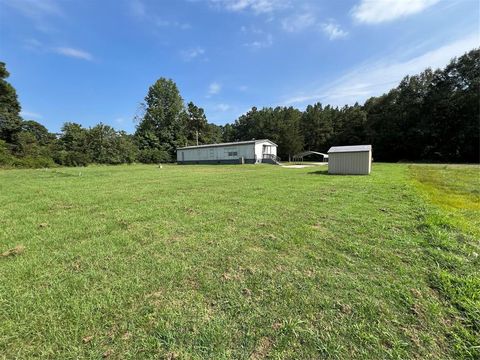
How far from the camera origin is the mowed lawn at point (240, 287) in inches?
71.2

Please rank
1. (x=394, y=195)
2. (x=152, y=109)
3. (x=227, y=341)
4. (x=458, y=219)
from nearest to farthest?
1. (x=227, y=341)
2. (x=458, y=219)
3. (x=394, y=195)
4. (x=152, y=109)

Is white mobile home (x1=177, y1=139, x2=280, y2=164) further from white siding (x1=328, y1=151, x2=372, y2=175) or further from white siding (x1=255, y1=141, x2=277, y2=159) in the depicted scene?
white siding (x1=328, y1=151, x2=372, y2=175)

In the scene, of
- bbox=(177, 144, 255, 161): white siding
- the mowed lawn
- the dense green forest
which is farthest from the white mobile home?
the mowed lawn

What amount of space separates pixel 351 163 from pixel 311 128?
36.5 m

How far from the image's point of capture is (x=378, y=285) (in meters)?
2.52

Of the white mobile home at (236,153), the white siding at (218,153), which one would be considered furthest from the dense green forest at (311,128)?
the white mobile home at (236,153)

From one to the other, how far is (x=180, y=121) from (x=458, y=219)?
163 ft

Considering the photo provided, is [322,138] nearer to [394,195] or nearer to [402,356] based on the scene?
[394,195]

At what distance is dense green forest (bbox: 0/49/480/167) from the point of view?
31031 millimetres

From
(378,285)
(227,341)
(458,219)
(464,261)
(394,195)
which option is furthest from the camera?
(394,195)

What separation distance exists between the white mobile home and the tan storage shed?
13323mm

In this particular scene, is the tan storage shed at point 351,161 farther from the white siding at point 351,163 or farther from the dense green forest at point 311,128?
the dense green forest at point 311,128

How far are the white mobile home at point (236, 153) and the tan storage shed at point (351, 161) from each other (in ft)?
43.7

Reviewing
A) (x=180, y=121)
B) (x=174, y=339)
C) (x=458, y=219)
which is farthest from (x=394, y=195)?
(x=180, y=121)
